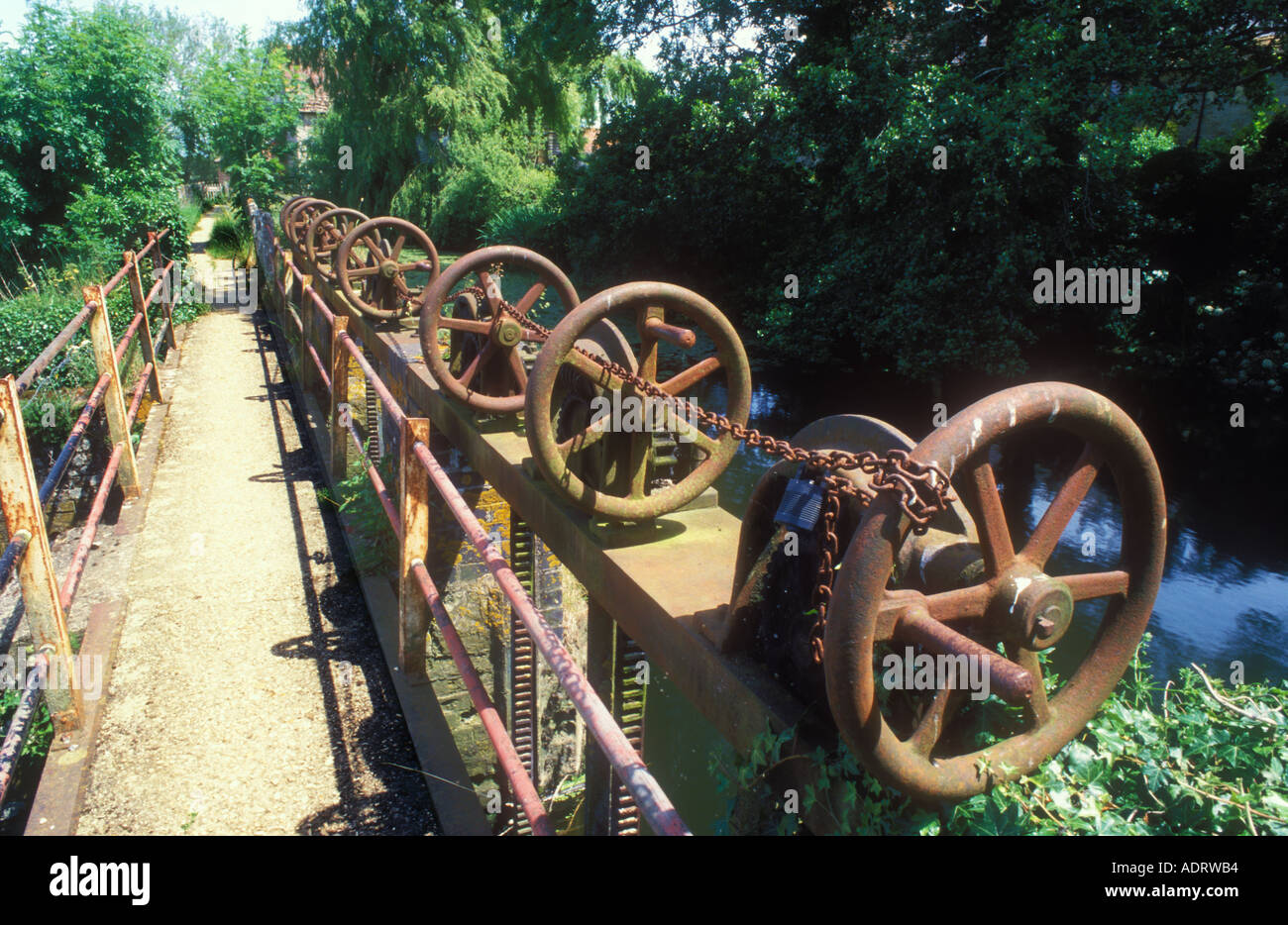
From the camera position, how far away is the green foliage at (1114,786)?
179 centimetres

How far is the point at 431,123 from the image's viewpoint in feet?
74.9

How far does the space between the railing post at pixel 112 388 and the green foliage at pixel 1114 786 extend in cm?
465

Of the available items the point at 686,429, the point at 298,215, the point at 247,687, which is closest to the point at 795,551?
the point at 686,429

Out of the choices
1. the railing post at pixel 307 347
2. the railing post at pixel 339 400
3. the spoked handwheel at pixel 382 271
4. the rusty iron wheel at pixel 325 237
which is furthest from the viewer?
the rusty iron wheel at pixel 325 237

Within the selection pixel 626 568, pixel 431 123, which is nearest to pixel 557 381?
pixel 626 568

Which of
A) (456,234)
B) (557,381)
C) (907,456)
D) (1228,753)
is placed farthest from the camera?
(456,234)

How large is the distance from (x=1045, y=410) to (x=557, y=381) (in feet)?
7.57

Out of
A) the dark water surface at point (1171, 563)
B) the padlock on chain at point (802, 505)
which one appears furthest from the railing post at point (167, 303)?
the padlock on chain at point (802, 505)

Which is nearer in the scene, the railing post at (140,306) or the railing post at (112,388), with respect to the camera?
the railing post at (112,388)

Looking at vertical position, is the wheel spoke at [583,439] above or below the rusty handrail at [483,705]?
above

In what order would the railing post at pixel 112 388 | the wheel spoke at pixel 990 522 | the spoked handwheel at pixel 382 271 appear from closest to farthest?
the wheel spoke at pixel 990 522, the railing post at pixel 112 388, the spoked handwheel at pixel 382 271

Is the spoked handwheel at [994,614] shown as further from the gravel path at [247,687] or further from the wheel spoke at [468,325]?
the wheel spoke at [468,325]

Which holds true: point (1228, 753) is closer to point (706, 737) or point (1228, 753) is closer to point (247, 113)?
point (706, 737)
